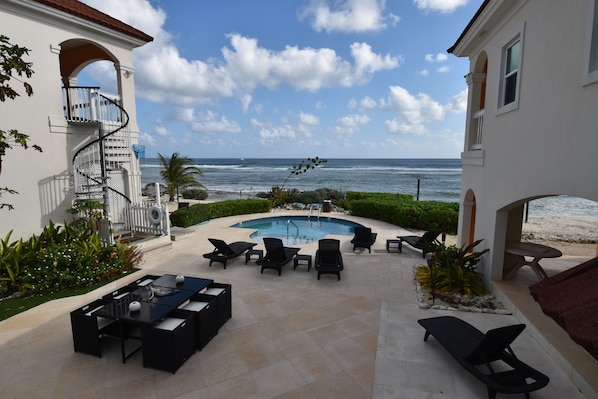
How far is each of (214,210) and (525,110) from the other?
14325 mm

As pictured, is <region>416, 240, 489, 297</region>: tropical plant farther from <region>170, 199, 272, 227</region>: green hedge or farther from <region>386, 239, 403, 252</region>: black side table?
<region>170, 199, 272, 227</region>: green hedge

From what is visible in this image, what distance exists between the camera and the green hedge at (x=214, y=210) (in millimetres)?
14484

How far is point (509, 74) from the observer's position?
676 cm

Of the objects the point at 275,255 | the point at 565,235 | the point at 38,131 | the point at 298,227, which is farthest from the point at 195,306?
the point at 565,235

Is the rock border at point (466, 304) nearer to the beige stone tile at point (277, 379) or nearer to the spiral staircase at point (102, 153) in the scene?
the beige stone tile at point (277, 379)

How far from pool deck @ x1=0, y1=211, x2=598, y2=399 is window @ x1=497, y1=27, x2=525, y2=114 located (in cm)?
406

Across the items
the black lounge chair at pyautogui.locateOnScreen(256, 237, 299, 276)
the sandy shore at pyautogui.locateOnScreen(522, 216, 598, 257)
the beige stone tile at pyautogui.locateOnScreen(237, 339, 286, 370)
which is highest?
the black lounge chair at pyautogui.locateOnScreen(256, 237, 299, 276)

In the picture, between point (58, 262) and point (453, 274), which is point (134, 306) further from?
point (453, 274)

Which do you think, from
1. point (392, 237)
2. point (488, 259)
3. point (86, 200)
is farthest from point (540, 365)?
point (86, 200)

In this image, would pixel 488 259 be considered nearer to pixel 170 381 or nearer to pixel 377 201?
pixel 170 381

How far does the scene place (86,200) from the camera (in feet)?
32.1

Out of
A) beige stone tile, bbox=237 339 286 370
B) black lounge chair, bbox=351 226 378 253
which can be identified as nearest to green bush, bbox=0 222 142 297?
beige stone tile, bbox=237 339 286 370

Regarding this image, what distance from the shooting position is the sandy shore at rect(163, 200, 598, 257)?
11.5m

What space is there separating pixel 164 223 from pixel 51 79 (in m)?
5.51
